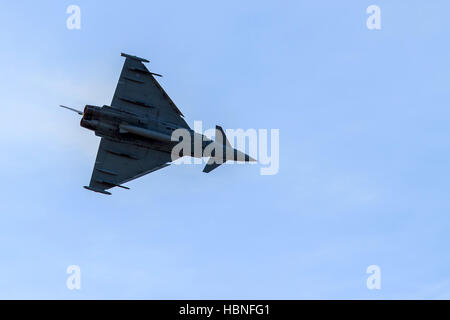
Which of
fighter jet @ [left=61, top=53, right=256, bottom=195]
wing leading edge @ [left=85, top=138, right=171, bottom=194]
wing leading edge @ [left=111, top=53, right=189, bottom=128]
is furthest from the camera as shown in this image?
wing leading edge @ [left=85, top=138, right=171, bottom=194]

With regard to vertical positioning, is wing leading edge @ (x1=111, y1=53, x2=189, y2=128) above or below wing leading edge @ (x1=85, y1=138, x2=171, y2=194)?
above

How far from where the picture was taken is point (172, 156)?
79.2 meters

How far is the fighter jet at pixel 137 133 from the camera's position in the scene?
7694cm

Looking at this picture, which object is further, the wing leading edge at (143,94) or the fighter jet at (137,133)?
the wing leading edge at (143,94)

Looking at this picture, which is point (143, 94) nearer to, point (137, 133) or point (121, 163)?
point (137, 133)

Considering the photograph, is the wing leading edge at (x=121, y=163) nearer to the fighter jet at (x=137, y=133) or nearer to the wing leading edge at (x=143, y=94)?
the fighter jet at (x=137, y=133)

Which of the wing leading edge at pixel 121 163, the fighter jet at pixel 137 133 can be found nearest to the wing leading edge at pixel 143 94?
the fighter jet at pixel 137 133

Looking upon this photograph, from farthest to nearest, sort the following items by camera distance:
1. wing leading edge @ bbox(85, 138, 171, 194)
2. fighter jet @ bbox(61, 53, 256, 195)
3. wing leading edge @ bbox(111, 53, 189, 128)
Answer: wing leading edge @ bbox(85, 138, 171, 194), wing leading edge @ bbox(111, 53, 189, 128), fighter jet @ bbox(61, 53, 256, 195)

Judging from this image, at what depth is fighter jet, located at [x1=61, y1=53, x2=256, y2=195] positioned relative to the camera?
252 ft

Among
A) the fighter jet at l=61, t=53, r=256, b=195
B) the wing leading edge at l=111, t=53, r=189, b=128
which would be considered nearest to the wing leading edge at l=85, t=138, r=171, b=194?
the fighter jet at l=61, t=53, r=256, b=195

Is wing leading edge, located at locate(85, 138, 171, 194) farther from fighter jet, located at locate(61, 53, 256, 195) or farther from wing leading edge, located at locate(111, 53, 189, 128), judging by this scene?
wing leading edge, located at locate(111, 53, 189, 128)
